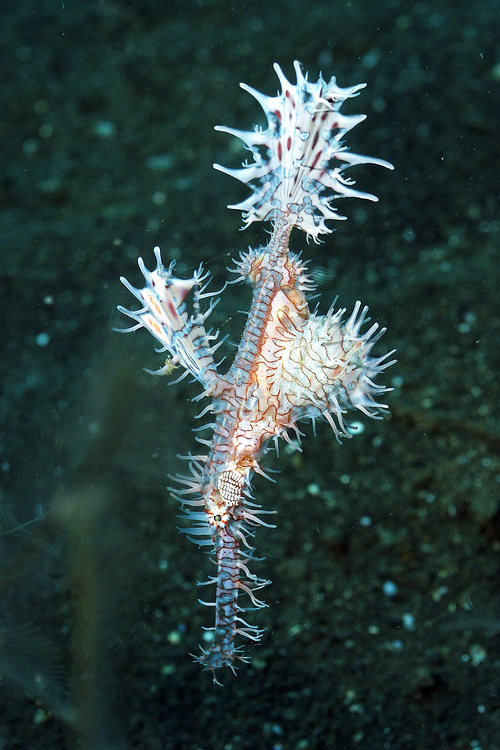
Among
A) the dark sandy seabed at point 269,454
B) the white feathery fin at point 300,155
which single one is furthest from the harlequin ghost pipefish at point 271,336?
the dark sandy seabed at point 269,454

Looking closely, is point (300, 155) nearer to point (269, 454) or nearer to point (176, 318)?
point (176, 318)

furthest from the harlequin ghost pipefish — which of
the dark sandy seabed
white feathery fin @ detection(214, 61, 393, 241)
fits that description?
the dark sandy seabed

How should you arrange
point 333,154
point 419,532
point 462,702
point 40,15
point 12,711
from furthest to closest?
point 40,15 < point 419,532 < point 462,702 < point 12,711 < point 333,154

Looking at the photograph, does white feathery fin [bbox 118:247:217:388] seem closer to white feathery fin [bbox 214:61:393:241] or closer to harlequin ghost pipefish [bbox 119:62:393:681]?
harlequin ghost pipefish [bbox 119:62:393:681]

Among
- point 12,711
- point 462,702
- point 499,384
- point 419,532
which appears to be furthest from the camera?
point 499,384

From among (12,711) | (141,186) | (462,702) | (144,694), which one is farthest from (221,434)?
(141,186)

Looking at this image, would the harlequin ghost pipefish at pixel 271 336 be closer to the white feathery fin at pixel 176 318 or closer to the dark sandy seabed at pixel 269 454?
the white feathery fin at pixel 176 318

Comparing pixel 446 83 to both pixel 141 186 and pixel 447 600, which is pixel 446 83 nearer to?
pixel 141 186

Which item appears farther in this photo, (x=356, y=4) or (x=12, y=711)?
(x=356, y=4)
